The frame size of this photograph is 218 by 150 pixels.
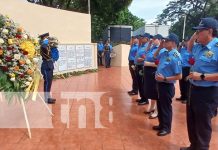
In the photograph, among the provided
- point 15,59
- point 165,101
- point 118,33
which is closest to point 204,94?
point 165,101

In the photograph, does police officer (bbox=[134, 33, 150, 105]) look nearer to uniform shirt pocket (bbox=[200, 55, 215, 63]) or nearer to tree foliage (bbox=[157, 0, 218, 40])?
uniform shirt pocket (bbox=[200, 55, 215, 63])

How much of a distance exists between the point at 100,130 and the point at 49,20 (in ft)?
26.0

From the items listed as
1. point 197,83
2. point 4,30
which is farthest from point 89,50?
point 197,83

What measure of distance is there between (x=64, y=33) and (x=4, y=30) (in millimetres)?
8440

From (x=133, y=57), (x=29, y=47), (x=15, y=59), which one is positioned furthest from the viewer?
(x=133, y=57)

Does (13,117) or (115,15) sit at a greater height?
(115,15)

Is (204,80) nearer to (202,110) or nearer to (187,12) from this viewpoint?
(202,110)

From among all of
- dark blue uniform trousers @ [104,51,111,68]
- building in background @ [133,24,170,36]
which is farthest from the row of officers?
building in background @ [133,24,170,36]

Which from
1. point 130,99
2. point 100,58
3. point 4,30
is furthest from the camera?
point 100,58

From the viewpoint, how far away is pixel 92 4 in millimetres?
23938

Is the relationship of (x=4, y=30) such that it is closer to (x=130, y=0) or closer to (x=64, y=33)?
(x=64, y=33)

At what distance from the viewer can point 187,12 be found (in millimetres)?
46281

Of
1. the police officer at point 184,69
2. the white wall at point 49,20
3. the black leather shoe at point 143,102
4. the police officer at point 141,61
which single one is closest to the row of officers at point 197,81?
the police officer at point 141,61

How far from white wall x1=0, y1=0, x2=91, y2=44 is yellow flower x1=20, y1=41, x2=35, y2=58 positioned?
511cm
